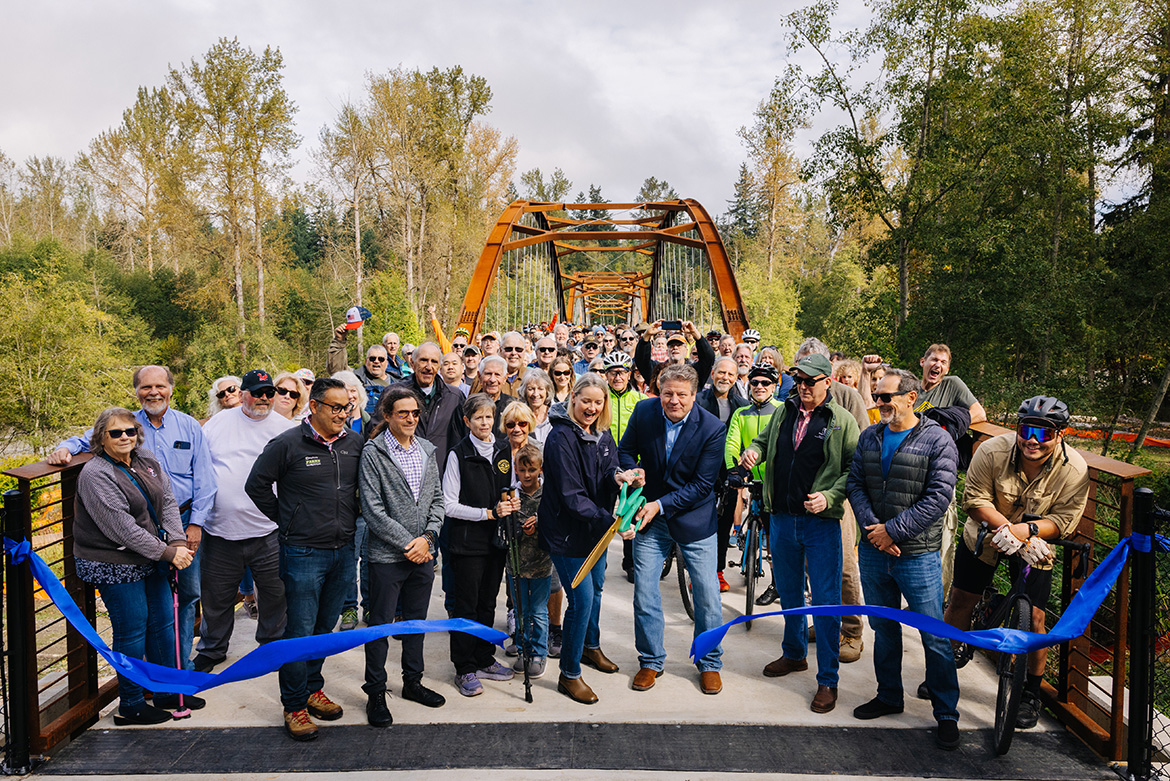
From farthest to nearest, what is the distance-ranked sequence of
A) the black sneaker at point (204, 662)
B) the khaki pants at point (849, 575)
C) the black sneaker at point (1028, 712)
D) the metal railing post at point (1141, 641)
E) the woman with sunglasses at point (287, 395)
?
the woman with sunglasses at point (287, 395) < the khaki pants at point (849, 575) < the black sneaker at point (204, 662) < the black sneaker at point (1028, 712) < the metal railing post at point (1141, 641)

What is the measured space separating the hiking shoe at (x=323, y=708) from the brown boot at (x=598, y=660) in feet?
4.32

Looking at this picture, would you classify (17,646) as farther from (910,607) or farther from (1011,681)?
(1011,681)

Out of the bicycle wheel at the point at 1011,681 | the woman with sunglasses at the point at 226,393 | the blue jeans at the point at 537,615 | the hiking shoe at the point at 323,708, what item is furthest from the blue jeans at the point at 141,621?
the bicycle wheel at the point at 1011,681

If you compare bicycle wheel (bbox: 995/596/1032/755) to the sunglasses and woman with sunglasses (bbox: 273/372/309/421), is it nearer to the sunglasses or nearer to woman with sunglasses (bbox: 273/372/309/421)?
the sunglasses

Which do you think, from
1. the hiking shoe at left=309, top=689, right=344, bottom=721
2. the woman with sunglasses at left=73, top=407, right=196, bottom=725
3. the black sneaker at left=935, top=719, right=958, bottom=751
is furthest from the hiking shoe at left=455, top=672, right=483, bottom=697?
the black sneaker at left=935, top=719, right=958, bottom=751

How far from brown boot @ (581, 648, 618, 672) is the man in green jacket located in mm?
865

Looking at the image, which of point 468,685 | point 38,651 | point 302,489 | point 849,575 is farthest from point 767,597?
point 38,651

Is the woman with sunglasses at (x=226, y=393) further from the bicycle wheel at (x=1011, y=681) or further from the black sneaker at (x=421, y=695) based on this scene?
the bicycle wheel at (x=1011, y=681)

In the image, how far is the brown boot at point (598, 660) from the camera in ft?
13.1

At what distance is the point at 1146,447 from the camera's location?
20.5 m

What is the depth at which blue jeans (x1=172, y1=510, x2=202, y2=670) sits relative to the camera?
3.77 metres

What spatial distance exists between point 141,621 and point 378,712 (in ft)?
3.92

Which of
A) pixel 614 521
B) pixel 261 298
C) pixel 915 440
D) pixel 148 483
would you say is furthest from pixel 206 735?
pixel 261 298

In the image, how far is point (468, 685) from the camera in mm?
3766
